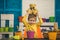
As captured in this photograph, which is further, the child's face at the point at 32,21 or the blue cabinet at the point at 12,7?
the blue cabinet at the point at 12,7

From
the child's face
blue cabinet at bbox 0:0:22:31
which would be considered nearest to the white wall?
blue cabinet at bbox 0:0:22:31

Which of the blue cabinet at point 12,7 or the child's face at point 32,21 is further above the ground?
the blue cabinet at point 12,7

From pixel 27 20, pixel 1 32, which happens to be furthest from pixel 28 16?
pixel 1 32

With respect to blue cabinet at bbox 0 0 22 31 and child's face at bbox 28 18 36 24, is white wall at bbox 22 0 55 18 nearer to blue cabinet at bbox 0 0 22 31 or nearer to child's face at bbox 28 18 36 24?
blue cabinet at bbox 0 0 22 31

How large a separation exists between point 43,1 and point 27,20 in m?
3.45

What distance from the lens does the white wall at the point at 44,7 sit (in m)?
5.01

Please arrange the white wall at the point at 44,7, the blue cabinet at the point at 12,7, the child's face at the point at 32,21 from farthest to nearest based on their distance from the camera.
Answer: the blue cabinet at the point at 12,7, the white wall at the point at 44,7, the child's face at the point at 32,21

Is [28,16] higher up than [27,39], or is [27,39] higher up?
[28,16]

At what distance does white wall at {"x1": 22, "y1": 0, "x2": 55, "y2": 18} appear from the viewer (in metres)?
5.01

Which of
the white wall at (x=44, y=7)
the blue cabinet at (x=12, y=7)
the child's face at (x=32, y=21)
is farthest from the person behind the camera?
the blue cabinet at (x=12, y=7)

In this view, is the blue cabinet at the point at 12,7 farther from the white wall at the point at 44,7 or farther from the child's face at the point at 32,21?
the child's face at the point at 32,21

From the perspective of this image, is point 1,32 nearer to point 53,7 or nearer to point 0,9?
point 0,9

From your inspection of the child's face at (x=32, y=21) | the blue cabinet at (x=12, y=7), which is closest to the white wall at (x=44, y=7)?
the blue cabinet at (x=12, y=7)

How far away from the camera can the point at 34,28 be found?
5.32 ft
